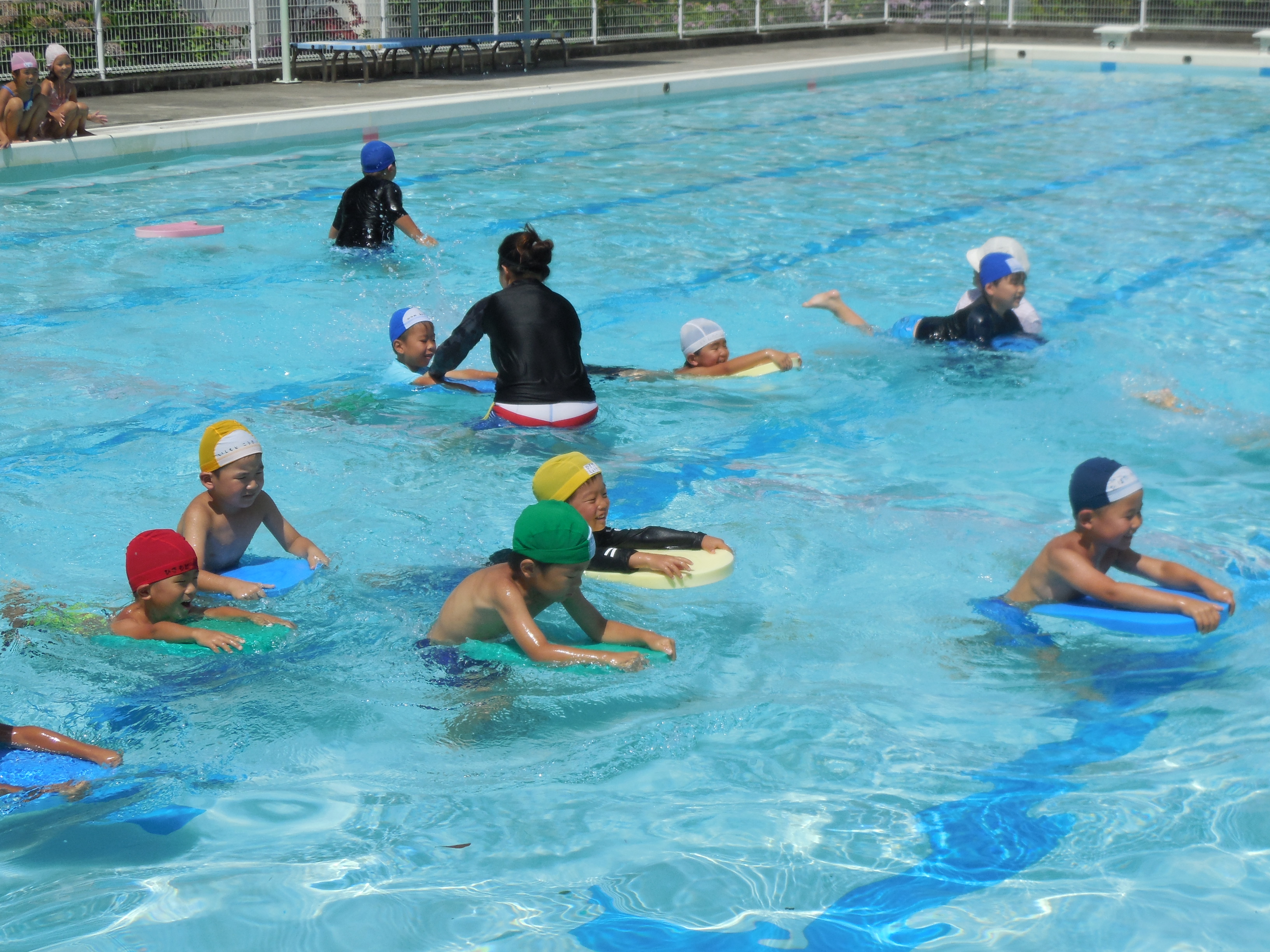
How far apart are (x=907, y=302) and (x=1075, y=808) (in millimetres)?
6673

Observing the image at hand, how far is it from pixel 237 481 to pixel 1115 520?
3.24 m

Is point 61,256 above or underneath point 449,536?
above

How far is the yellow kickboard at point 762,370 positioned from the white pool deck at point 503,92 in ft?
29.3

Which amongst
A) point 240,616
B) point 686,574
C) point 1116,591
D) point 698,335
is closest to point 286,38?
point 698,335

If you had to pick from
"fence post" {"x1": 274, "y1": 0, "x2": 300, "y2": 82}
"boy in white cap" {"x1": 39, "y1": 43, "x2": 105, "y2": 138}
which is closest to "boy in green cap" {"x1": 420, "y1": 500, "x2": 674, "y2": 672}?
"boy in white cap" {"x1": 39, "y1": 43, "x2": 105, "y2": 138}

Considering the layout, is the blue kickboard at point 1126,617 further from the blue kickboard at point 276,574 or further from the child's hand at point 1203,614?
the blue kickboard at point 276,574

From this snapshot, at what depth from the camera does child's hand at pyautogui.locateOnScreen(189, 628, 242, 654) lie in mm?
4633

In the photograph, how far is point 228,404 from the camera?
25.7 feet

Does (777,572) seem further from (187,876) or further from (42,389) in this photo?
(42,389)

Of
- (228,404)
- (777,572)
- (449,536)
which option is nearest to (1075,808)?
(777,572)

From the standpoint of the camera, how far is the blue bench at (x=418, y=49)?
19578 mm

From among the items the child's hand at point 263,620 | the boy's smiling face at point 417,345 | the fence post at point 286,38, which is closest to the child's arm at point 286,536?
the child's hand at point 263,620

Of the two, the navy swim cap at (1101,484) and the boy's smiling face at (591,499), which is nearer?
A: the navy swim cap at (1101,484)

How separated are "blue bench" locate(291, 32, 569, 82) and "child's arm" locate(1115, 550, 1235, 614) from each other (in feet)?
54.5
